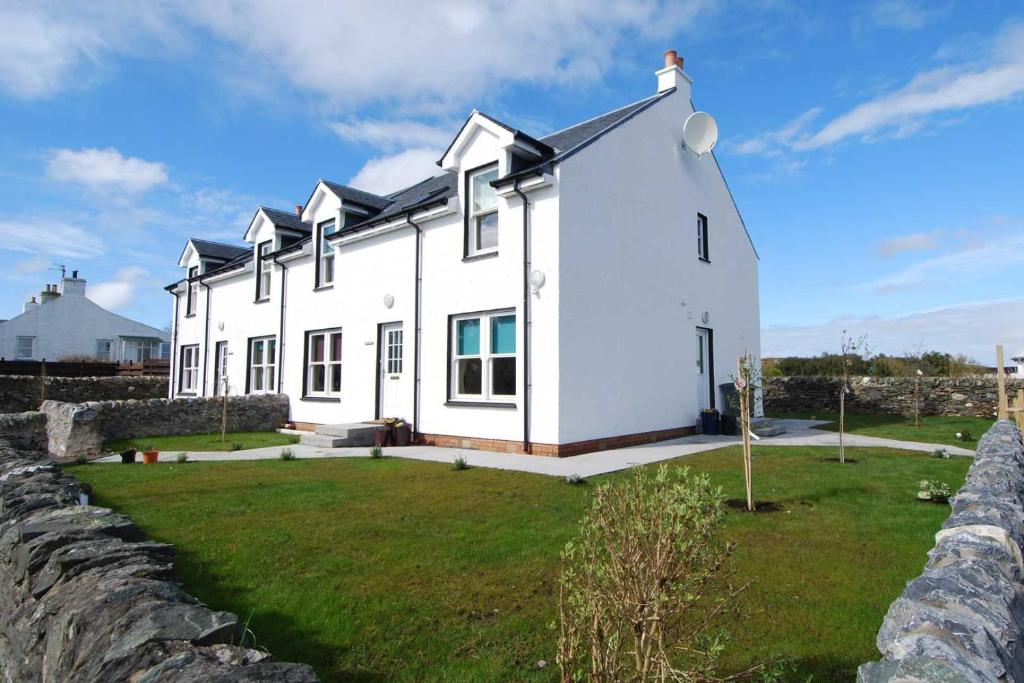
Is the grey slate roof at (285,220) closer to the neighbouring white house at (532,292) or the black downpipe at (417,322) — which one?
the neighbouring white house at (532,292)

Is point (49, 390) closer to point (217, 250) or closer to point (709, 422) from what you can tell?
point (217, 250)

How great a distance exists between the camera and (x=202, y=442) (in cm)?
1391

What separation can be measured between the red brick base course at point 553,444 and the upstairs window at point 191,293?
604 inches

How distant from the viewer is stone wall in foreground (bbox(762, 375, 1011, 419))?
1936 centimetres

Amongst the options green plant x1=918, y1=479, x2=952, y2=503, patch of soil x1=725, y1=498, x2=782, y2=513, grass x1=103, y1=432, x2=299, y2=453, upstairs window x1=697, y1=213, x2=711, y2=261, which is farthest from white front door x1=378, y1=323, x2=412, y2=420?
green plant x1=918, y1=479, x2=952, y2=503

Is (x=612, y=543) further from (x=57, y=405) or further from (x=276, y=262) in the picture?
(x=276, y=262)

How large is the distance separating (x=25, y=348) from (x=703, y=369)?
42.3 meters

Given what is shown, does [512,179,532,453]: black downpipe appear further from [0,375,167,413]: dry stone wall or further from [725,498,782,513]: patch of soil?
[0,375,167,413]: dry stone wall

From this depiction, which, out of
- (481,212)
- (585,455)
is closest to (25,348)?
(481,212)

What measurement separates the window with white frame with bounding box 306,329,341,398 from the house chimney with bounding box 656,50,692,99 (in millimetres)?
11295

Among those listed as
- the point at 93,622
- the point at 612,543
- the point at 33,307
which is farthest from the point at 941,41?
the point at 33,307

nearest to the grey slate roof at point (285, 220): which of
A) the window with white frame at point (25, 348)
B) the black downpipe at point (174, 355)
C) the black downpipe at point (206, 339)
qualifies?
the black downpipe at point (206, 339)

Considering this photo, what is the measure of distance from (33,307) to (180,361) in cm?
2181

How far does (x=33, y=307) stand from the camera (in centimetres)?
3666
